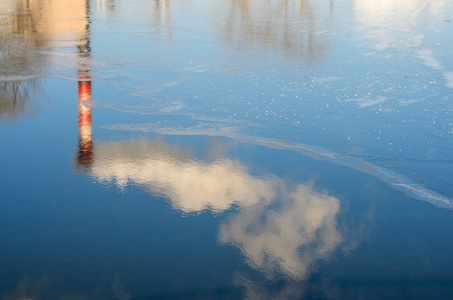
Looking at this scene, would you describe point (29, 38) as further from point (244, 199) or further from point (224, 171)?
point (244, 199)

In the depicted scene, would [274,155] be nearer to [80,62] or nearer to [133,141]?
[133,141]

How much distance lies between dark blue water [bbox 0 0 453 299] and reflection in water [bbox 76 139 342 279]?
0.02m

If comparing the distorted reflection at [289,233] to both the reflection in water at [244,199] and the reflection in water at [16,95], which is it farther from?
the reflection in water at [16,95]

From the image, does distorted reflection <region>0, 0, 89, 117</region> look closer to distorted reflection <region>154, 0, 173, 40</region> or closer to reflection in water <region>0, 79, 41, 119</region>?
reflection in water <region>0, 79, 41, 119</region>

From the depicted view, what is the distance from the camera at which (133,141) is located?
25.8 ft

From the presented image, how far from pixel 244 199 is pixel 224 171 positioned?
29.8 inches

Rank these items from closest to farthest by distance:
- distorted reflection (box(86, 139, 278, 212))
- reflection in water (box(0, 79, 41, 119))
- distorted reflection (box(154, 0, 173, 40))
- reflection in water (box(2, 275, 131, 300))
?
reflection in water (box(2, 275, 131, 300)) < distorted reflection (box(86, 139, 278, 212)) < reflection in water (box(0, 79, 41, 119)) < distorted reflection (box(154, 0, 173, 40))

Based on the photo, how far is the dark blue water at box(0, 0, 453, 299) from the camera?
16.4ft

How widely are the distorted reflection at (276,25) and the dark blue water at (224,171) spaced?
0.50 meters

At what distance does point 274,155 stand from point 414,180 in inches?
70.2

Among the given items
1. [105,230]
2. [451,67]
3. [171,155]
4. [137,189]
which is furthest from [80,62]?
[451,67]

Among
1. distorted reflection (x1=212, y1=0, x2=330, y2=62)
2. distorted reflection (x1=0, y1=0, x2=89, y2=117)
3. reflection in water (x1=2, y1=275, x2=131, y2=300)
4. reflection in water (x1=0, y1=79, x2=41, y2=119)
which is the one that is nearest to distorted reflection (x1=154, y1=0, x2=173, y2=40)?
distorted reflection (x1=212, y1=0, x2=330, y2=62)

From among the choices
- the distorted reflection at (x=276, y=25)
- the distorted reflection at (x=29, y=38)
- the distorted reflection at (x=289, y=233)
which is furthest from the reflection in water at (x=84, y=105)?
the distorted reflection at (x=276, y=25)

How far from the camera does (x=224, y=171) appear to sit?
701 centimetres
